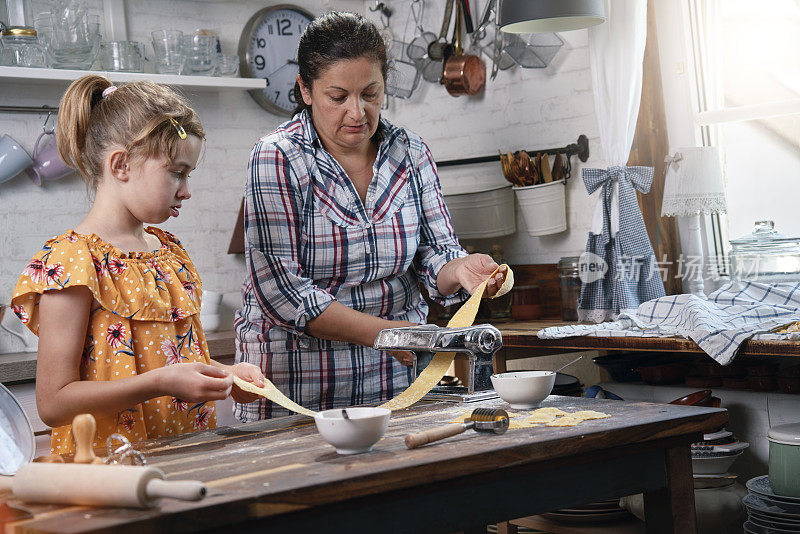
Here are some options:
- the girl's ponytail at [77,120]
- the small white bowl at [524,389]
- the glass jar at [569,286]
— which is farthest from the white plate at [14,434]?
the glass jar at [569,286]

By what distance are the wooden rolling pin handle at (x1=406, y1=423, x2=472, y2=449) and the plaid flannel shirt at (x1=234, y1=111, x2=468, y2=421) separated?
713mm

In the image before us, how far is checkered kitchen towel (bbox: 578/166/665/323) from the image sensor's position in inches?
133

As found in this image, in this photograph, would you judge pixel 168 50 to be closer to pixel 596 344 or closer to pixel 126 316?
pixel 596 344

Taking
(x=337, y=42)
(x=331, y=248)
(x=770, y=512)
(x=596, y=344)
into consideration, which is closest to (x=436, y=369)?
(x=331, y=248)

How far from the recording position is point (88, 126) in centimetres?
193

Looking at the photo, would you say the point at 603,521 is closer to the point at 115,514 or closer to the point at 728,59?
the point at 728,59

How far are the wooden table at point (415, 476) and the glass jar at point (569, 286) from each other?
5.88 ft

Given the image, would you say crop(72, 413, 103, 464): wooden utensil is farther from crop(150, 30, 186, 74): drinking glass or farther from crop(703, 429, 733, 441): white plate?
crop(150, 30, 186, 74): drinking glass

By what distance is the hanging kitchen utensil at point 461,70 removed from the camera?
4152mm

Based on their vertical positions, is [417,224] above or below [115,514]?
above

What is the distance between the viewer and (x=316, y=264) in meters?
2.20

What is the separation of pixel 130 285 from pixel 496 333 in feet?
2.48

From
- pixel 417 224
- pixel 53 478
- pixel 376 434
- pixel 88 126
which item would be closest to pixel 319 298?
pixel 417 224

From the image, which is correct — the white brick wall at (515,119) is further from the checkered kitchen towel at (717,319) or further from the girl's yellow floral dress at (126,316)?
the girl's yellow floral dress at (126,316)
